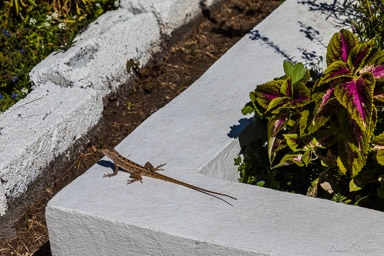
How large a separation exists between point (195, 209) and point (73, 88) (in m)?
1.84

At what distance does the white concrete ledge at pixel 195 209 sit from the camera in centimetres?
257

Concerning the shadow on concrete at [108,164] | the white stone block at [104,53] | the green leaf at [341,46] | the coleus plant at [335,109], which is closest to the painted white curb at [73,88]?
the white stone block at [104,53]

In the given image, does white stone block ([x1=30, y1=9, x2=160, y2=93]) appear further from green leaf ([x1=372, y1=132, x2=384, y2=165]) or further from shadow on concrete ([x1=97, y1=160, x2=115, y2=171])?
green leaf ([x1=372, y1=132, x2=384, y2=165])

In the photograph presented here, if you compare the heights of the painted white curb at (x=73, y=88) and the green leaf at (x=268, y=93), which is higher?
the green leaf at (x=268, y=93)

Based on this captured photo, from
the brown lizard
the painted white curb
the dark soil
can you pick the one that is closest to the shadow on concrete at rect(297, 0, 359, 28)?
the dark soil

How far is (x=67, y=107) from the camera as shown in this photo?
402 cm

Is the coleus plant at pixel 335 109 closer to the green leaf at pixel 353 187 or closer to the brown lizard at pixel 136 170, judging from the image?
the green leaf at pixel 353 187

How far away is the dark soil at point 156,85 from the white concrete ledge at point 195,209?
0.69 metres

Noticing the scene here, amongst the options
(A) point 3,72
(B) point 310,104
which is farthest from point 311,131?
(A) point 3,72

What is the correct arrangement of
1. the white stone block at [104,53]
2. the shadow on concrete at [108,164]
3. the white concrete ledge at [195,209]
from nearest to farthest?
1. the white concrete ledge at [195,209]
2. the shadow on concrete at [108,164]
3. the white stone block at [104,53]

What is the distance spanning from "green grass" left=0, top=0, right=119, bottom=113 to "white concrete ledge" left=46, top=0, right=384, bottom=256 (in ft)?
5.41

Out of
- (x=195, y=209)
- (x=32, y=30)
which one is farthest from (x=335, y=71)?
(x=32, y=30)

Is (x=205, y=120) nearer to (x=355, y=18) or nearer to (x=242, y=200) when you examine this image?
(x=242, y=200)

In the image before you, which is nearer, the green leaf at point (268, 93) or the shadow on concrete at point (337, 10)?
the green leaf at point (268, 93)
